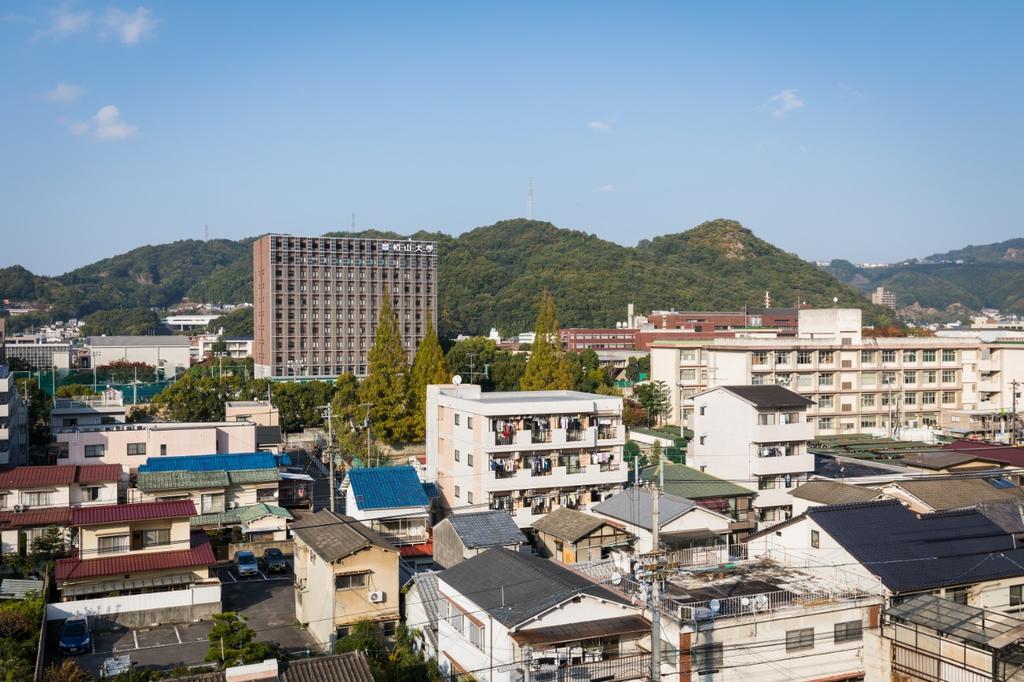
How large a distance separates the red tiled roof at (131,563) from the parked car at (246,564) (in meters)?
2.07

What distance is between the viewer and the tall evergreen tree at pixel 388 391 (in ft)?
109

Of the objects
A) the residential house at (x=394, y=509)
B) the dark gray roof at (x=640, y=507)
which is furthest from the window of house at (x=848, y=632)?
the residential house at (x=394, y=509)

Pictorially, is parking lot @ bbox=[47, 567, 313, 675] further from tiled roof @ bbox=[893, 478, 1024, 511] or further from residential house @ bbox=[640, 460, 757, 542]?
tiled roof @ bbox=[893, 478, 1024, 511]

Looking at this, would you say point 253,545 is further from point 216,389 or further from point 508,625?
point 216,389

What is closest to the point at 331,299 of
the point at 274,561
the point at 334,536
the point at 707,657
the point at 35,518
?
the point at 35,518

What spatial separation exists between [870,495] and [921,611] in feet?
23.2

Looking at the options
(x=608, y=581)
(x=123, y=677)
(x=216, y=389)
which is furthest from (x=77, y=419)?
(x=608, y=581)

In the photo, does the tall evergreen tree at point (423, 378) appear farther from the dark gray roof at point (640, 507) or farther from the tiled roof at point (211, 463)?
the dark gray roof at point (640, 507)

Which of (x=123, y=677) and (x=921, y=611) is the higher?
(x=921, y=611)

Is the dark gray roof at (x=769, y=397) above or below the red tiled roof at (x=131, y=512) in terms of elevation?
above

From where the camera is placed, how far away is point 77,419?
101 feet

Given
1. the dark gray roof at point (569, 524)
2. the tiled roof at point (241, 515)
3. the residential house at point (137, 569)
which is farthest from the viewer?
the tiled roof at point (241, 515)

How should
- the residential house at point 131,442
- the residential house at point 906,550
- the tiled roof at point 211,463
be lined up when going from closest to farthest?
1. the residential house at point 906,550
2. the tiled roof at point 211,463
3. the residential house at point 131,442

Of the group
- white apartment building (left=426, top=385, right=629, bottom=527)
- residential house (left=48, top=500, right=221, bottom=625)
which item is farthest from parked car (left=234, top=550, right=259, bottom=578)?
white apartment building (left=426, top=385, right=629, bottom=527)
